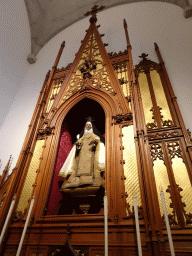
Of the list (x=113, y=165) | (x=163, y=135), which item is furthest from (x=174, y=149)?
(x=113, y=165)

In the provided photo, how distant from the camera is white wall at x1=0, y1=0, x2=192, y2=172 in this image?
15.2 ft

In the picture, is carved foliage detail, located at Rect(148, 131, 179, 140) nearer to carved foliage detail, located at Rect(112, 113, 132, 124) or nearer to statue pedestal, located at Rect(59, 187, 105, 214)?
carved foliage detail, located at Rect(112, 113, 132, 124)

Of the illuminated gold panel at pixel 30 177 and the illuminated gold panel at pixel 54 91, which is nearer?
the illuminated gold panel at pixel 30 177

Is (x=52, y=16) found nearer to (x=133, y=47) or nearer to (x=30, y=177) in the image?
(x=133, y=47)

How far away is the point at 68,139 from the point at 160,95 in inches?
91.2

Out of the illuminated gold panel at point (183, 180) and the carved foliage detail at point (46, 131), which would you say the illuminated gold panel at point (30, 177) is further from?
the illuminated gold panel at point (183, 180)

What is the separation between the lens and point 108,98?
4070mm

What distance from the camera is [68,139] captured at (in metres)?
4.60

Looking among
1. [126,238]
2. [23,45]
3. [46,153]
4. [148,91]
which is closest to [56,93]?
[46,153]

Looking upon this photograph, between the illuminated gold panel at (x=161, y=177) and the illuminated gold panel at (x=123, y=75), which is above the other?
the illuminated gold panel at (x=123, y=75)

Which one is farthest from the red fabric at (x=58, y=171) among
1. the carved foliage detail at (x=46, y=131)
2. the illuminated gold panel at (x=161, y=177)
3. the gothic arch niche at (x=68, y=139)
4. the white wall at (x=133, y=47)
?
the illuminated gold panel at (x=161, y=177)

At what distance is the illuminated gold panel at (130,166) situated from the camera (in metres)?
2.64

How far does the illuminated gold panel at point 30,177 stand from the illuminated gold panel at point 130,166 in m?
1.63

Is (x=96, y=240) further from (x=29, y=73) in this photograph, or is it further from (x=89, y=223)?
(x=29, y=73)
